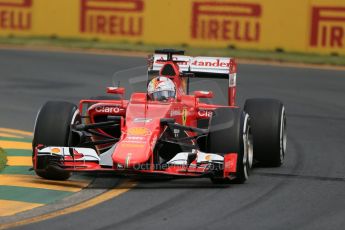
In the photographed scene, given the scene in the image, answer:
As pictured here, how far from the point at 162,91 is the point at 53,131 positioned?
4.96 ft

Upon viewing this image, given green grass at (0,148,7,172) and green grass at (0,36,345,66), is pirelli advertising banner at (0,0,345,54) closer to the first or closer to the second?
green grass at (0,36,345,66)

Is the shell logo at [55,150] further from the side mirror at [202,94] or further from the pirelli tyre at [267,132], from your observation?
the pirelli tyre at [267,132]

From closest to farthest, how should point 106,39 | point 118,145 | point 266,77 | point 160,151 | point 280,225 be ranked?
point 280,225, point 118,145, point 160,151, point 266,77, point 106,39

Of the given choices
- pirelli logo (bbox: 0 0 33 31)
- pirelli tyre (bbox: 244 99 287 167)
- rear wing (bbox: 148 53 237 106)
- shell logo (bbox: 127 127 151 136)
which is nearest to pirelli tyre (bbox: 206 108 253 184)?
shell logo (bbox: 127 127 151 136)

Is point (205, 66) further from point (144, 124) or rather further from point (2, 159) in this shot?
point (2, 159)

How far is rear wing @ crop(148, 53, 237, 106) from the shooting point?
1418 cm

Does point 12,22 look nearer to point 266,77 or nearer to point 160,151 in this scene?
point 266,77

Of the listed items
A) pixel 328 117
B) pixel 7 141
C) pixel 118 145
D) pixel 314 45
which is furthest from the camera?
pixel 314 45

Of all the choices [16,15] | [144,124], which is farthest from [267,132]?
[16,15]

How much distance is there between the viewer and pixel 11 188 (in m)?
11.6

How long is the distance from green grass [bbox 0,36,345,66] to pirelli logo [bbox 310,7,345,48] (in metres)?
0.39

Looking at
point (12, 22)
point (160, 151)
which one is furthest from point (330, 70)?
point (160, 151)

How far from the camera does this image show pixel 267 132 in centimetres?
1327

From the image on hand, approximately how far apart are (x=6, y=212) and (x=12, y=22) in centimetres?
1916
